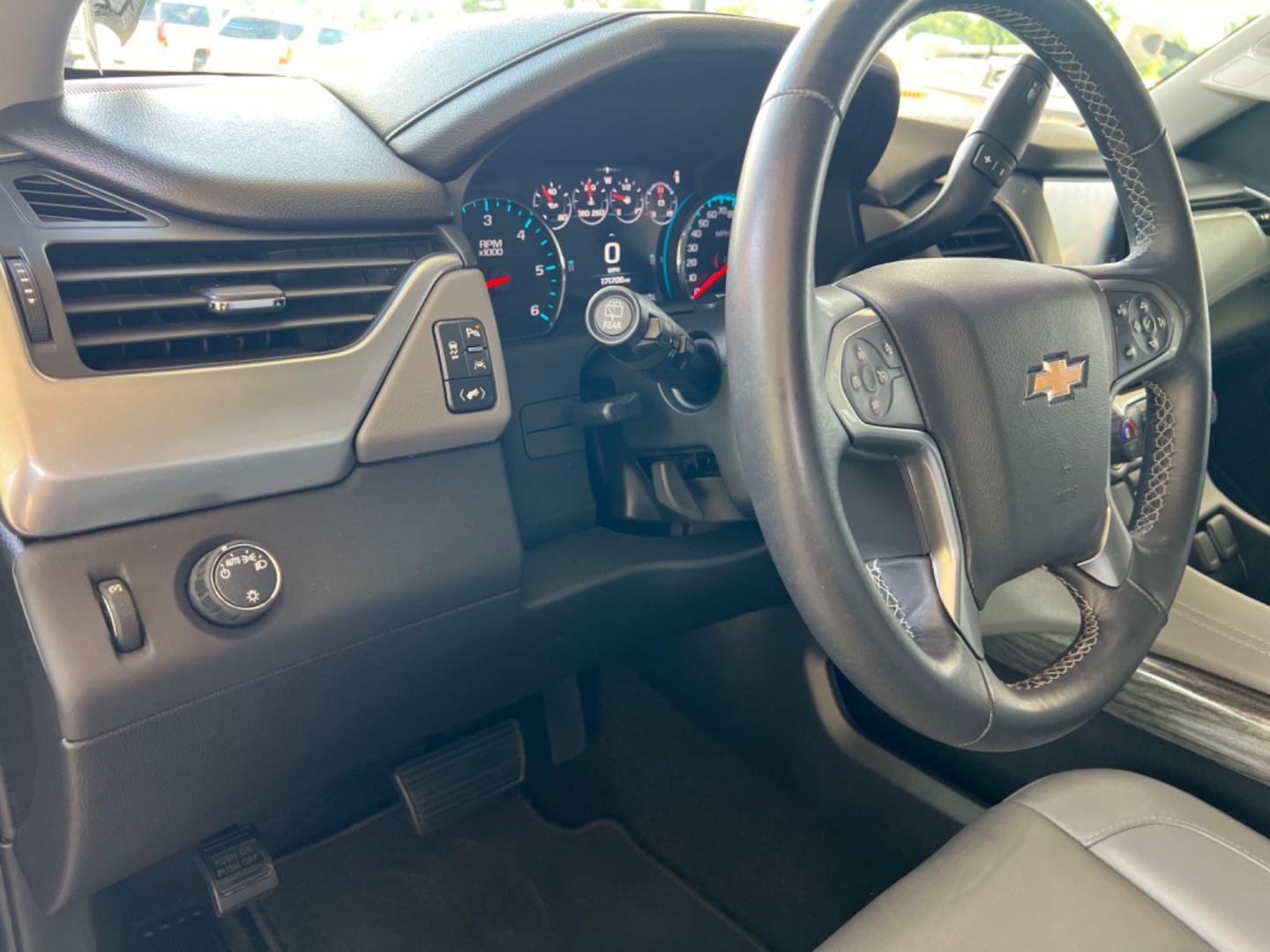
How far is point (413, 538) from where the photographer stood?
941mm

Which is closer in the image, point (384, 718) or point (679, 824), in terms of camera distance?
point (384, 718)

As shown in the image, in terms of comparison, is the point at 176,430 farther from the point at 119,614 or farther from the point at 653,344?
the point at 653,344

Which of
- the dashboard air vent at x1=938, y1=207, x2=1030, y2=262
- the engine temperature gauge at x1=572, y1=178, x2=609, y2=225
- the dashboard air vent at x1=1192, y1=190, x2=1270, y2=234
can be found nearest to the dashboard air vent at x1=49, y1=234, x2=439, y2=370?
the engine temperature gauge at x1=572, y1=178, x2=609, y2=225

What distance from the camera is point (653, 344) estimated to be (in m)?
0.87

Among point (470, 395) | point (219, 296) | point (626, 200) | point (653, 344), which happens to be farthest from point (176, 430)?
point (626, 200)

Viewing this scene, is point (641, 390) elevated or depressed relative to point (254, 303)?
depressed

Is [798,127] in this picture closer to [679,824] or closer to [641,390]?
[641,390]

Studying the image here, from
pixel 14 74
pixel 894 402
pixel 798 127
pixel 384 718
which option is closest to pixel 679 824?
pixel 384 718

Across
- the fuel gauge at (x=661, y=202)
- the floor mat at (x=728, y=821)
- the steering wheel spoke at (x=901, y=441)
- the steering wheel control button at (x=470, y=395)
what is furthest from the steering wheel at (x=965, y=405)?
the floor mat at (x=728, y=821)

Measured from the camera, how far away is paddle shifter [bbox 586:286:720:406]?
0.83 m

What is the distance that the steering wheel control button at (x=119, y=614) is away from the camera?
773 millimetres

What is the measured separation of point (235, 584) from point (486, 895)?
760 mm

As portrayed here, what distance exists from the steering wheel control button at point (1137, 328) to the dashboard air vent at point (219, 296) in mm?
649

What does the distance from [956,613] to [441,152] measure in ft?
2.01
